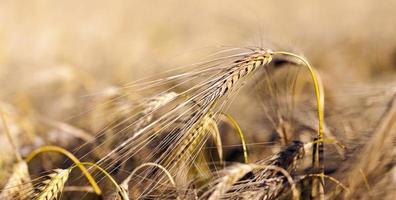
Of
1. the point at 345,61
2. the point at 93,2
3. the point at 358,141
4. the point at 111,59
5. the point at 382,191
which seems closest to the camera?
the point at 382,191

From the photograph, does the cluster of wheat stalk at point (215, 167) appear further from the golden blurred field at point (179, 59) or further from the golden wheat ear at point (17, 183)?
the golden blurred field at point (179, 59)

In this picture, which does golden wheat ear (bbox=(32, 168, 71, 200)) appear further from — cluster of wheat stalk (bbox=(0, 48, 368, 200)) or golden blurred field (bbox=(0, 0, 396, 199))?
golden blurred field (bbox=(0, 0, 396, 199))

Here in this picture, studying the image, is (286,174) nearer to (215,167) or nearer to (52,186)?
(215,167)

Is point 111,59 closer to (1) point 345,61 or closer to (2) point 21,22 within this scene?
(2) point 21,22

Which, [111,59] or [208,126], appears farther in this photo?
[111,59]

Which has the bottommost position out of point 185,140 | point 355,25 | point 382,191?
point 382,191

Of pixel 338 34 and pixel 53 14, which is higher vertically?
pixel 53 14

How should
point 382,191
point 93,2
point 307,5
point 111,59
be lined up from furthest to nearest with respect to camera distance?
1. point 93,2
2. point 307,5
3. point 111,59
4. point 382,191

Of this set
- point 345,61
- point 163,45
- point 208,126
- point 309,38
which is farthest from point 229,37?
point 208,126

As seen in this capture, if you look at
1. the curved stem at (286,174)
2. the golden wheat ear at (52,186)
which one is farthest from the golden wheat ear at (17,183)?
the curved stem at (286,174)
